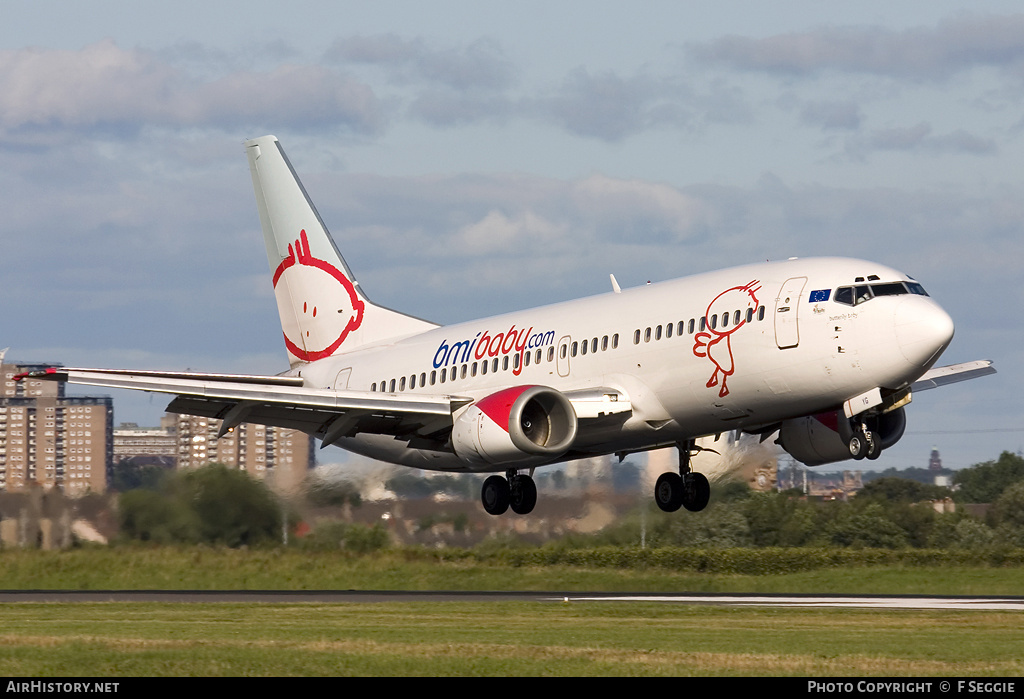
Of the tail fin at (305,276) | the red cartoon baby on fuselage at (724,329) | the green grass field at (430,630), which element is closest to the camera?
the green grass field at (430,630)

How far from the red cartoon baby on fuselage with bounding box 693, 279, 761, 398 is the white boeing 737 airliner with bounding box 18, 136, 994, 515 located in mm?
29

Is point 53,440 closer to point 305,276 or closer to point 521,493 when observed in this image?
point 305,276

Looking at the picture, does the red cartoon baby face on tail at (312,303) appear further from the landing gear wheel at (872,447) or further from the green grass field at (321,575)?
the landing gear wheel at (872,447)

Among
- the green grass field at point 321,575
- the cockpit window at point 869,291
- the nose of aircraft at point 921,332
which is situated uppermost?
the cockpit window at point 869,291

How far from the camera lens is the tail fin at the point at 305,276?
44156 mm

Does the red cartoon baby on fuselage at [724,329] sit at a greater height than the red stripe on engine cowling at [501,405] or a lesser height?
greater

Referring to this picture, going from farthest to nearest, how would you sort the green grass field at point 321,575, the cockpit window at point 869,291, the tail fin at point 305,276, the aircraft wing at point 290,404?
the green grass field at point 321,575, the tail fin at point 305,276, the aircraft wing at point 290,404, the cockpit window at point 869,291

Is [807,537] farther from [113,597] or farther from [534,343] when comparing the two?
[113,597]

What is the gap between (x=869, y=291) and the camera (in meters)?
30.4

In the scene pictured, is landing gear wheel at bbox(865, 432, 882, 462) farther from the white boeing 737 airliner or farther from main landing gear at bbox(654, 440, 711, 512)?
main landing gear at bbox(654, 440, 711, 512)

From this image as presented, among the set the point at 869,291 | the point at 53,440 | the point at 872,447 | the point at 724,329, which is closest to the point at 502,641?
the point at 724,329

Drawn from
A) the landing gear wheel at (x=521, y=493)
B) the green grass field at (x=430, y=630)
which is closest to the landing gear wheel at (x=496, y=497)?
the landing gear wheel at (x=521, y=493)

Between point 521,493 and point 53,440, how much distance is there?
26.3 meters

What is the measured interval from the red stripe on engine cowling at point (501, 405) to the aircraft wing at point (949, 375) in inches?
412
